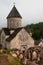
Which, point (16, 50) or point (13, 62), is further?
point (16, 50)

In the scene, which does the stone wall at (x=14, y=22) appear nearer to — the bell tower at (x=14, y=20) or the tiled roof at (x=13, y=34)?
the bell tower at (x=14, y=20)

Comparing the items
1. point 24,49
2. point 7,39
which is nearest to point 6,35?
point 7,39

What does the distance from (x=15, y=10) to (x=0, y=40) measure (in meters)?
6.49

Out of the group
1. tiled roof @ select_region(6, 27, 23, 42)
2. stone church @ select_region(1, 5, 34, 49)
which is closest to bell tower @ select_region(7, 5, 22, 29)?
stone church @ select_region(1, 5, 34, 49)

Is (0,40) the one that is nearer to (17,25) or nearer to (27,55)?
(17,25)

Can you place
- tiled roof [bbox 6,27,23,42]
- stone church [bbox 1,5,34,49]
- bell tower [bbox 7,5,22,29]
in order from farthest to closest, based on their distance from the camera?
bell tower [bbox 7,5,22,29]
tiled roof [bbox 6,27,23,42]
stone church [bbox 1,5,34,49]

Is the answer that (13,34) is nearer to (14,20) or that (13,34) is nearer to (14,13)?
(14,20)

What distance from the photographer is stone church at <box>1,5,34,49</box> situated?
38.2 metres

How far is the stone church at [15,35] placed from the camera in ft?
125

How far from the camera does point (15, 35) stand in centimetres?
3828

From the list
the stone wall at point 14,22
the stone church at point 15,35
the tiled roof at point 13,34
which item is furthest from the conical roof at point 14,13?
the tiled roof at point 13,34

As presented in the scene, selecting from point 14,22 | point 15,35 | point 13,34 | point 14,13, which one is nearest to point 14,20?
point 14,22

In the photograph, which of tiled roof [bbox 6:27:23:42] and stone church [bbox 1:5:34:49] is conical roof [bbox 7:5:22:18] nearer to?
stone church [bbox 1:5:34:49]

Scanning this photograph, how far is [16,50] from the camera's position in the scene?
36.6m
